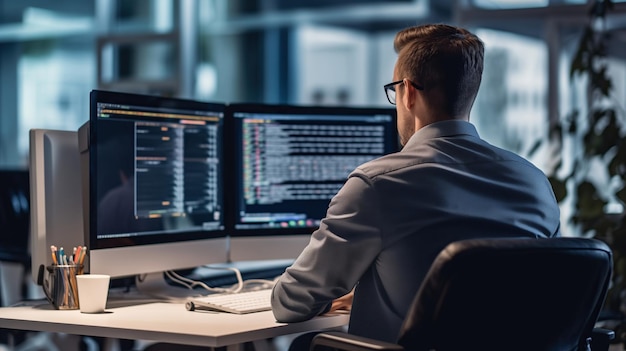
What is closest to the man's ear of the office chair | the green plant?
the office chair

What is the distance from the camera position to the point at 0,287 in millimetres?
4207

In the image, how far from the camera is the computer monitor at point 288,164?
99.7 inches

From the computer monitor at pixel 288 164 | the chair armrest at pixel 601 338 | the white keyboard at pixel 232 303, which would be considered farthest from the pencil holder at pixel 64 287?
the chair armrest at pixel 601 338

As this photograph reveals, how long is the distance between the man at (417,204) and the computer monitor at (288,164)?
0.66m

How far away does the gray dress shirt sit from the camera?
174 cm

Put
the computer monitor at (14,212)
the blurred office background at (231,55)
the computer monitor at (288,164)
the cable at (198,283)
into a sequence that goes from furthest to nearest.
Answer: the blurred office background at (231,55) < the computer monitor at (14,212) < the computer monitor at (288,164) < the cable at (198,283)

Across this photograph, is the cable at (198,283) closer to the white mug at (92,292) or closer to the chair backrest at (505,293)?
the white mug at (92,292)

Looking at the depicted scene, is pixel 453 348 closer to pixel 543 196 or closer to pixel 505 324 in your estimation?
pixel 505 324

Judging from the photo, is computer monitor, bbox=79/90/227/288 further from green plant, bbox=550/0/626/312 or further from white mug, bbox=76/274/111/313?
green plant, bbox=550/0/626/312

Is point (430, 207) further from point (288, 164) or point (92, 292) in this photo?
point (288, 164)

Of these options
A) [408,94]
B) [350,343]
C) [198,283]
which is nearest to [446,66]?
[408,94]

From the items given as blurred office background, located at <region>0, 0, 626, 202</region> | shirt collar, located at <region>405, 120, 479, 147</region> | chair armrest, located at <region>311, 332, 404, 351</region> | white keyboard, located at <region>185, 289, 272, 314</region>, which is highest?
blurred office background, located at <region>0, 0, 626, 202</region>

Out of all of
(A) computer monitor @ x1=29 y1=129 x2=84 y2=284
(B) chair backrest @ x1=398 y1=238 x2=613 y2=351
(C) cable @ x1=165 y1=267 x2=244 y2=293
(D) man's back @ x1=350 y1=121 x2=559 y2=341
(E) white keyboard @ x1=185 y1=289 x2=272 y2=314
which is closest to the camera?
(B) chair backrest @ x1=398 y1=238 x2=613 y2=351

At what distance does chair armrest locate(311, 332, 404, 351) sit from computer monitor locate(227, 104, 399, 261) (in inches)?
34.9
